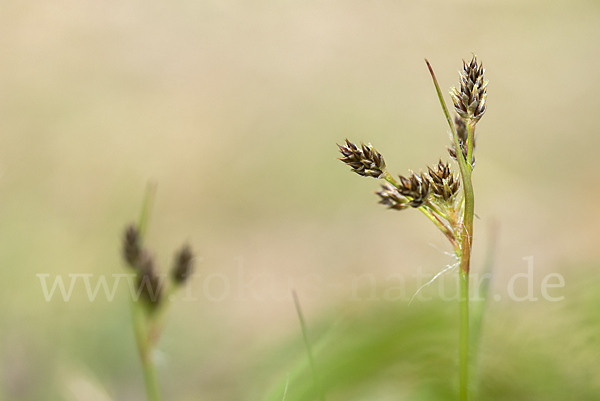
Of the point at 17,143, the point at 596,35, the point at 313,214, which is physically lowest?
the point at 17,143

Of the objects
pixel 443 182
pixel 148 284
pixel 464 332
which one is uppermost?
pixel 443 182

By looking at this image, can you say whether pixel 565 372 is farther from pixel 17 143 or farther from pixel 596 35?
pixel 596 35

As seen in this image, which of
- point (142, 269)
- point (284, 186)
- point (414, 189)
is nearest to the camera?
point (414, 189)

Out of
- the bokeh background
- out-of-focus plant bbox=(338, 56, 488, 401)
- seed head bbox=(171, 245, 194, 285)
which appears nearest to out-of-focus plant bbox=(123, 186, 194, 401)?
seed head bbox=(171, 245, 194, 285)

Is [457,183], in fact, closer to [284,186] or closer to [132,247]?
[132,247]

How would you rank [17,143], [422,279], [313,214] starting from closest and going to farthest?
[422,279] → [313,214] → [17,143]

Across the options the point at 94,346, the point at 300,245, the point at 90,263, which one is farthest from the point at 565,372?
the point at 90,263

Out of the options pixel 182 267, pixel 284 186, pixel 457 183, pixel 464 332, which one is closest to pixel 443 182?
pixel 457 183
